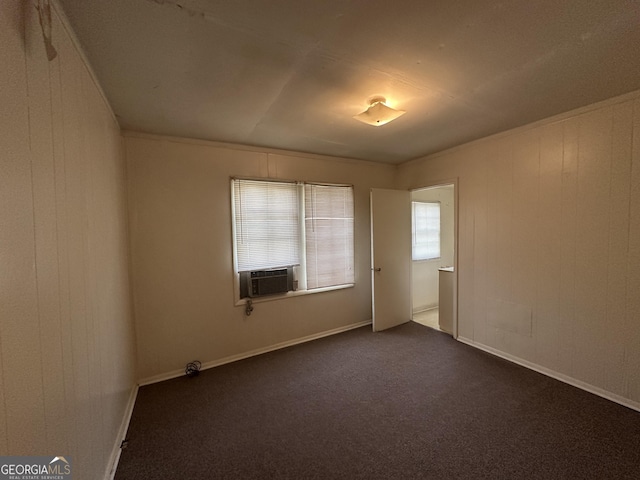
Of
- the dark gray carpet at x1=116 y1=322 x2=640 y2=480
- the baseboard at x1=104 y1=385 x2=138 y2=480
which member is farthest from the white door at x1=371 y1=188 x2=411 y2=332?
the baseboard at x1=104 y1=385 x2=138 y2=480

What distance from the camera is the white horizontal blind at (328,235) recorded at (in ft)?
11.3

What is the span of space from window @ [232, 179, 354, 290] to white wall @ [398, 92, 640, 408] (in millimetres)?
1491

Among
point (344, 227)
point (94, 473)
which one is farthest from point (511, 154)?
point (94, 473)

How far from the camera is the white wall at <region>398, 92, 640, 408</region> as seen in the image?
2.06 metres

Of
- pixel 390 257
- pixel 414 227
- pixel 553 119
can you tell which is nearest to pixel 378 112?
pixel 553 119

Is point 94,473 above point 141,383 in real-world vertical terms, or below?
above

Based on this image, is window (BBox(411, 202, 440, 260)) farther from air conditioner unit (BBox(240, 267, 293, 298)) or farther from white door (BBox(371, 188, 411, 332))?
air conditioner unit (BBox(240, 267, 293, 298))

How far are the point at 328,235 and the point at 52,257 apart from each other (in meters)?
2.80

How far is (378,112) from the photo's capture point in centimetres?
202

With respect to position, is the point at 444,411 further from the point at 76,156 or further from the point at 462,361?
the point at 76,156

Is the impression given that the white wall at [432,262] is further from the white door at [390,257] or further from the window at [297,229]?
A: the window at [297,229]

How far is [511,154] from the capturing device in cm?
273

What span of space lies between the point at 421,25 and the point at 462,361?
116 inches

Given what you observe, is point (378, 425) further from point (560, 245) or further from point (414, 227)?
point (414, 227)
